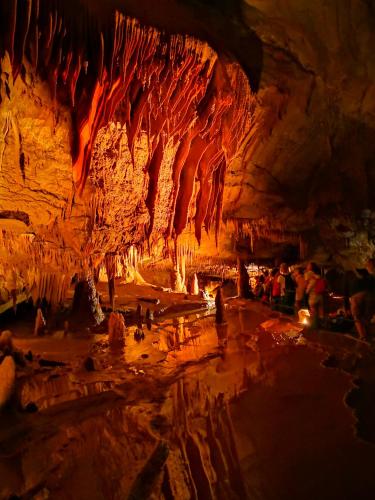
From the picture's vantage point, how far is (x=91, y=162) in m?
6.39

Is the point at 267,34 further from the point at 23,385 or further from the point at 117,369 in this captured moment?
the point at 23,385

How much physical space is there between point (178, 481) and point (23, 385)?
333cm

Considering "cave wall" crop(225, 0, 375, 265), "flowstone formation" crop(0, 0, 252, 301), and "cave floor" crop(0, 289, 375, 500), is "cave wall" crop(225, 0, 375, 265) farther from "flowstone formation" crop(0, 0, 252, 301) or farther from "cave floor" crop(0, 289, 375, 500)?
"cave floor" crop(0, 289, 375, 500)

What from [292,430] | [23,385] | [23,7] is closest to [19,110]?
[23,7]

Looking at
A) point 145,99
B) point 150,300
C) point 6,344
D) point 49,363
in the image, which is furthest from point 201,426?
point 150,300

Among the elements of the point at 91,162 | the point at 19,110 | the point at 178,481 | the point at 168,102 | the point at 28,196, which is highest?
the point at 168,102

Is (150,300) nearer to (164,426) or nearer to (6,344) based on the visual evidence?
(6,344)

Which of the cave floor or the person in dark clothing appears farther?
the person in dark clothing

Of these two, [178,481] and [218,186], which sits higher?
[218,186]

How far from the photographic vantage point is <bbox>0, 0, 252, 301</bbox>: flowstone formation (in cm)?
438

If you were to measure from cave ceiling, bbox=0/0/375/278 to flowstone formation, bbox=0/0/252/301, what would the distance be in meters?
0.02

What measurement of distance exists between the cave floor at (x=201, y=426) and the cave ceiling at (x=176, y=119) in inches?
114

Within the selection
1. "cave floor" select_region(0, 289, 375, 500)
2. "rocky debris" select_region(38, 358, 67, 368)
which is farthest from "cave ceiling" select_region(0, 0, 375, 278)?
"cave floor" select_region(0, 289, 375, 500)

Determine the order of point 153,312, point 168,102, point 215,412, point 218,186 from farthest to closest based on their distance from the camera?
point 153,312 < point 218,186 < point 168,102 < point 215,412
